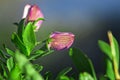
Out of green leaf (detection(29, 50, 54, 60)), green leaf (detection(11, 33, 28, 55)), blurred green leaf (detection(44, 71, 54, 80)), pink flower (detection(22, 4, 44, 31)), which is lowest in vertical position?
blurred green leaf (detection(44, 71, 54, 80))

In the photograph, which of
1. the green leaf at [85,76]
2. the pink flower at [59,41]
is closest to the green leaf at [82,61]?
the green leaf at [85,76]

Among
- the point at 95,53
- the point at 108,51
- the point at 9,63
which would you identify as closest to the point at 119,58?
the point at 108,51

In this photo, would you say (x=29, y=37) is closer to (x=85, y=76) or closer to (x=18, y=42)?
(x=18, y=42)

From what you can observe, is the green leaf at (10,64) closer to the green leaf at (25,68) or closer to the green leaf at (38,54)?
the green leaf at (38,54)

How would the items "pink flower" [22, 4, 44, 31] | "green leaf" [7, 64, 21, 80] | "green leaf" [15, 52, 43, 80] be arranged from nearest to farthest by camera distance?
1. "green leaf" [15, 52, 43, 80]
2. "green leaf" [7, 64, 21, 80]
3. "pink flower" [22, 4, 44, 31]

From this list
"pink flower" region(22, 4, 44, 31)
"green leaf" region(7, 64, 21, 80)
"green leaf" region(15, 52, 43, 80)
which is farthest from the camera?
"pink flower" region(22, 4, 44, 31)

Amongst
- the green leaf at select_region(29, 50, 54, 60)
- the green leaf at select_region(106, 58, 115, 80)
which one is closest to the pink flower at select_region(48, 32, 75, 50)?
the green leaf at select_region(29, 50, 54, 60)

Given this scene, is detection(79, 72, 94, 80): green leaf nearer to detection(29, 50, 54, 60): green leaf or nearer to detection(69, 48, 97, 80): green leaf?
detection(69, 48, 97, 80): green leaf

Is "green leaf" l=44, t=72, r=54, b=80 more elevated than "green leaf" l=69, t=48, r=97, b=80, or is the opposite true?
"green leaf" l=69, t=48, r=97, b=80
